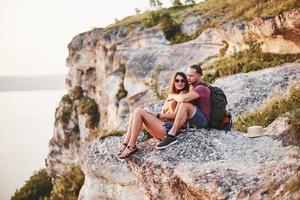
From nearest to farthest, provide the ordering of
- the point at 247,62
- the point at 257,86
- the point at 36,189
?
the point at 257,86
the point at 247,62
the point at 36,189

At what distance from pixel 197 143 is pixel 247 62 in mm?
11165

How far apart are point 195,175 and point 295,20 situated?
41.0 ft

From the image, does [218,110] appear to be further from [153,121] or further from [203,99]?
[153,121]

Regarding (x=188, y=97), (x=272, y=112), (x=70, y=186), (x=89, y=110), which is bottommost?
(x=70, y=186)

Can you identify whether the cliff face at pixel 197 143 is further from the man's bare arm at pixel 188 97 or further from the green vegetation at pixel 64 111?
the green vegetation at pixel 64 111

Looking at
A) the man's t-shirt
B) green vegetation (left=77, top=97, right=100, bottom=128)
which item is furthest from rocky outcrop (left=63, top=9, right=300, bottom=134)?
the man's t-shirt

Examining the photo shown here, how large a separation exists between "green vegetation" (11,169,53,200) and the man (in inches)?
1621

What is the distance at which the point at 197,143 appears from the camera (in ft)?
33.8

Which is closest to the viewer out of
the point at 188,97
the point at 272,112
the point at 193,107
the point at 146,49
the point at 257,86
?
the point at 188,97

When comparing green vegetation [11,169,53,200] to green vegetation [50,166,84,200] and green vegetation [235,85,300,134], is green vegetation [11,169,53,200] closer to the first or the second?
green vegetation [50,166,84,200]

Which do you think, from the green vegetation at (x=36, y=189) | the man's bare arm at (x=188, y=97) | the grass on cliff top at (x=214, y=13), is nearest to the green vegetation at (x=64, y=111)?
the green vegetation at (x=36, y=189)

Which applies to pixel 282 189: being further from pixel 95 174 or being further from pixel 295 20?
pixel 295 20

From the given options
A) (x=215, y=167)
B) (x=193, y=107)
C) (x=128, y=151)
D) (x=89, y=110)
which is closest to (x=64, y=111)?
(x=89, y=110)

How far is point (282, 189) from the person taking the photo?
790 centimetres
